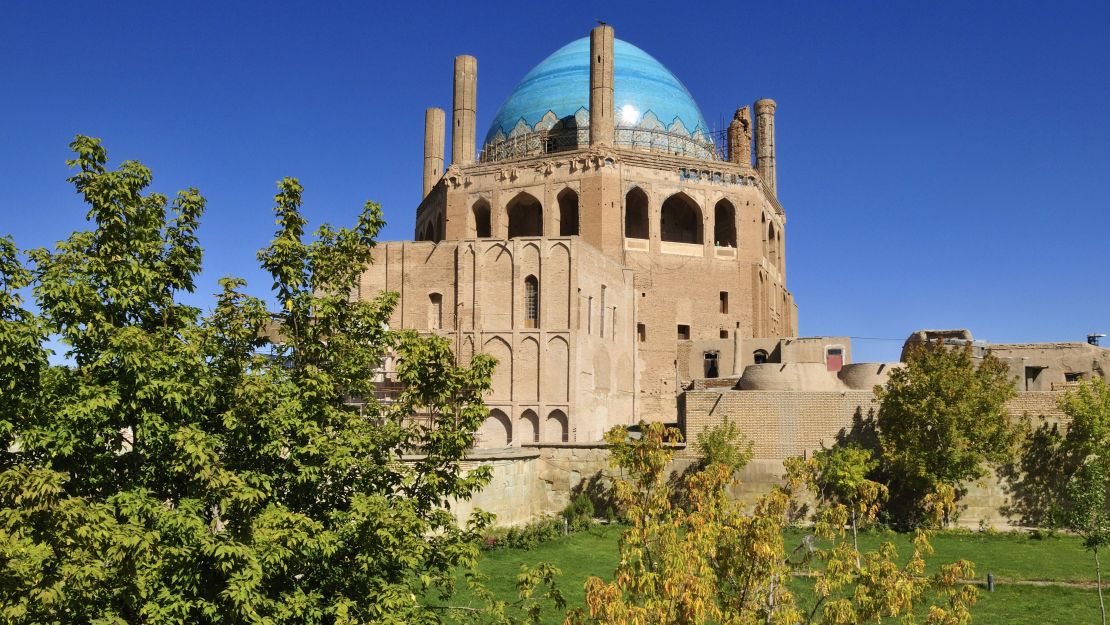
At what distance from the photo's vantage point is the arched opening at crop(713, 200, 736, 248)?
39.4 metres

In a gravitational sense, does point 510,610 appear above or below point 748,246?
below

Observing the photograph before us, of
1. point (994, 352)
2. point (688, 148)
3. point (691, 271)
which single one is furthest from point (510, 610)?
point (688, 148)

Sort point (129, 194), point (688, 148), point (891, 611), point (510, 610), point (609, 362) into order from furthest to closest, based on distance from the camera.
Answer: point (688, 148) < point (609, 362) < point (510, 610) < point (129, 194) < point (891, 611)

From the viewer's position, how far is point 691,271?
125ft

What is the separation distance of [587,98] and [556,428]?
585 inches

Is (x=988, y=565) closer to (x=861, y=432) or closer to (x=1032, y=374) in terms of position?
(x=861, y=432)

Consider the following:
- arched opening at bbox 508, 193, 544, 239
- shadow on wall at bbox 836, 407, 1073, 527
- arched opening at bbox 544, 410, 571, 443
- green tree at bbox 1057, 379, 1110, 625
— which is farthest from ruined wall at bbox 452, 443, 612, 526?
arched opening at bbox 508, 193, 544, 239

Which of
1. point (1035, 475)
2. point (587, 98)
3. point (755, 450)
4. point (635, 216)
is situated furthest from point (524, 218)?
point (1035, 475)

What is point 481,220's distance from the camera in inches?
1567

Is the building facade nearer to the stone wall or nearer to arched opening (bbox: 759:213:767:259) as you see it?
arched opening (bbox: 759:213:767:259)

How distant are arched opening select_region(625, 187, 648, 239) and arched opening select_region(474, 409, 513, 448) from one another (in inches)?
394

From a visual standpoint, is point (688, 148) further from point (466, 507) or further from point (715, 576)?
point (715, 576)

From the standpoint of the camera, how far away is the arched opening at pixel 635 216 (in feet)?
127

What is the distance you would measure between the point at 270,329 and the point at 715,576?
2458 centimetres
